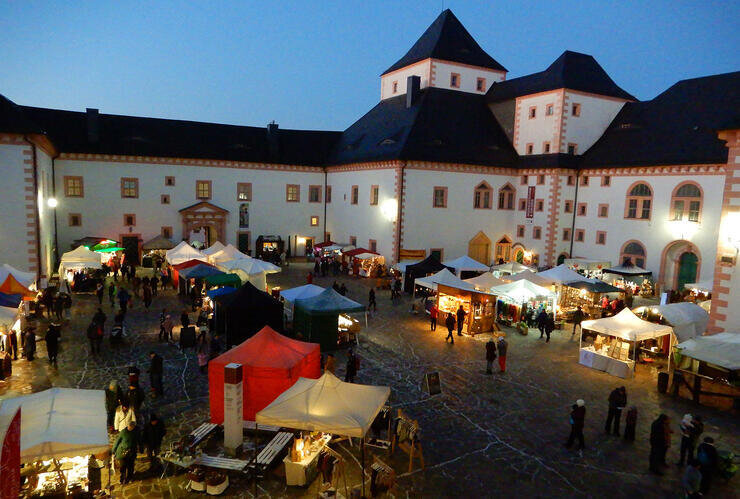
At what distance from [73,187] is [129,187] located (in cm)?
340

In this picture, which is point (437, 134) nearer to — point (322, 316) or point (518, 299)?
point (518, 299)

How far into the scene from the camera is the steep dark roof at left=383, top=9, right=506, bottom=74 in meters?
37.9

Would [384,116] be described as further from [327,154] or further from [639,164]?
[639,164]

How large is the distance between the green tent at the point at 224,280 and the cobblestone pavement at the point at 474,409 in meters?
2.67

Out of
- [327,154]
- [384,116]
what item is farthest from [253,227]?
[384,116]

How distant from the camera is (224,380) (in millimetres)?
10297

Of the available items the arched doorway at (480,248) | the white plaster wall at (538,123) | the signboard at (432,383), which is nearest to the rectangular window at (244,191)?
the arched doorway at (480,248)

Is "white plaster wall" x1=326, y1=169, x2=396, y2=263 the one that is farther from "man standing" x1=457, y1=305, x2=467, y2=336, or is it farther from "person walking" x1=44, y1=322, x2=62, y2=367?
"person walking" x1=44, y1=322, x2=62, y2=367

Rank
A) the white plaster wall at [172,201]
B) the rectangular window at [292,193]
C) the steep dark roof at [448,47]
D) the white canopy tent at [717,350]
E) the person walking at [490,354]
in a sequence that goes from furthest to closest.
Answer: the rectangular window at [292,193]
the steep dark roof at [448,47]
the white plaster wall at [172,201]
the person walking at [490,354]
the white canopy tent at [717,350]

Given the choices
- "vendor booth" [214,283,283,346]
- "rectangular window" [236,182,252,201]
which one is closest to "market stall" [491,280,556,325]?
"vendor booth" [214,283,283,346]

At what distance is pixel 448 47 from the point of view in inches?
1507

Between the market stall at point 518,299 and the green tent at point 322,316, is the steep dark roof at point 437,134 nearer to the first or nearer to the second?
the market stall at point 518,299

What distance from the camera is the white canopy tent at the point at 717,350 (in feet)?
42.3

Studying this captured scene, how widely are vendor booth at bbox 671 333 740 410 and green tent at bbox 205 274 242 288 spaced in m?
16.0
